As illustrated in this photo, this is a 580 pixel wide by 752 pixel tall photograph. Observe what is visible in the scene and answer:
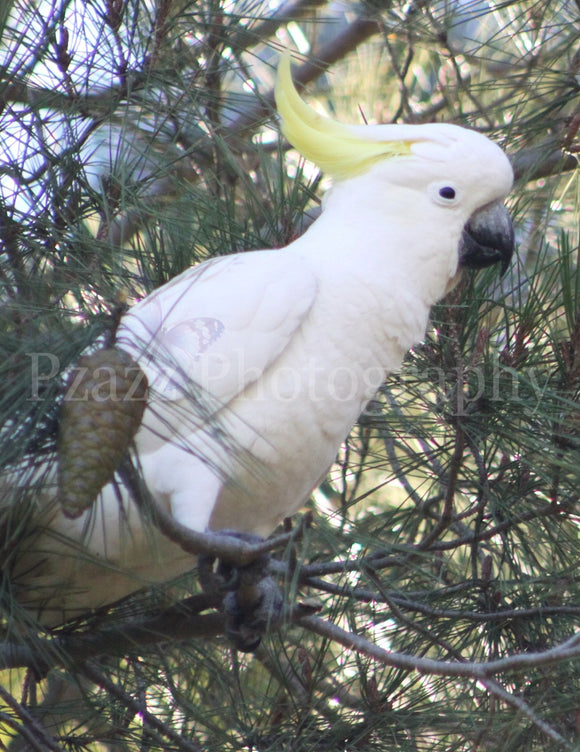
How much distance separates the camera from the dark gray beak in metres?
2.28

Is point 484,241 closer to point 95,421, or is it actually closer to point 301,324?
point 301,324

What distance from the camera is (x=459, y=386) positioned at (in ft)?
6.57

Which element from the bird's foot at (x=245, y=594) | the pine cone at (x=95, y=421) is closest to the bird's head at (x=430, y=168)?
the bird's foot at (x=245, y=594)

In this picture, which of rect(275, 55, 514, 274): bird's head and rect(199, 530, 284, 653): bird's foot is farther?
rect(275, 55, 514, 274): bird's head

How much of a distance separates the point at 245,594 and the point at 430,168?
3.52 ft

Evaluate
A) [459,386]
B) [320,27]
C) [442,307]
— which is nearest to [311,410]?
[459,386]

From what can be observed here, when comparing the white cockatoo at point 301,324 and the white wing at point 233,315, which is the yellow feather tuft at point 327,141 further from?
the white wing at point 233,315

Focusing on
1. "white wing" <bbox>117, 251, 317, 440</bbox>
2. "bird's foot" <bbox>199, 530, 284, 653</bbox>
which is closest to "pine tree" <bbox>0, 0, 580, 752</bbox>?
"bird's foot" <bbox>199, 530, 284, 653</bbox>

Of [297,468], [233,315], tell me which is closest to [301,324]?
[233,315]

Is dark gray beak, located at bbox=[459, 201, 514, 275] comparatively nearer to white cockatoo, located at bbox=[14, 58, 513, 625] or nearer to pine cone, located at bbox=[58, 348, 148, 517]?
white cockatoo, located at bbox=[14, 58, 513, 625]

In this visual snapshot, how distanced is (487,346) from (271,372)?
0.45 metres

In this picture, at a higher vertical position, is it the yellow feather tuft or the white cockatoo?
the yellow feather tuft

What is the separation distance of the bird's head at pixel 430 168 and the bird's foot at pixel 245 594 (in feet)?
2.95

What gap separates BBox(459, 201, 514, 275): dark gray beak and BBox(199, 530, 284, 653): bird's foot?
0.91 m
